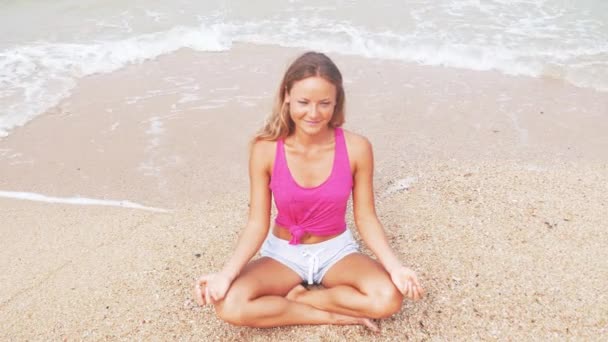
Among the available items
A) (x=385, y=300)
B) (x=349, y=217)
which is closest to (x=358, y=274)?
(x=385, y=300)

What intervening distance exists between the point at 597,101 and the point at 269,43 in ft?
13.9

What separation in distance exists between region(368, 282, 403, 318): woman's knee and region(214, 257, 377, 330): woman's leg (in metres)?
0.11

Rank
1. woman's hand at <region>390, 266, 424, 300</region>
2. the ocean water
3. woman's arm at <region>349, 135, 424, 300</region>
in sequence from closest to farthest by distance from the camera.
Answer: woman's hand at <region>390, 266, 424, 300</region>, woman's arm at <region>349, 135, 424, 300</region>, the ocean water

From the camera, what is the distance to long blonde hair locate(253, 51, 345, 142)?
280cm

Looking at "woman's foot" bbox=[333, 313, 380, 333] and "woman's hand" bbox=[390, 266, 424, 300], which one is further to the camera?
"woman's foot" bbox=[333, 313, 380, 333]

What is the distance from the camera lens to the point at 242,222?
395cm

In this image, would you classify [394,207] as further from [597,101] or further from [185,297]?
[597,101]

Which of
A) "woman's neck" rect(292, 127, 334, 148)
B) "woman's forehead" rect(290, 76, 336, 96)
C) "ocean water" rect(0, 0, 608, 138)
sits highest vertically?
"woman's forehead" rect(290, 76, 336, 96)

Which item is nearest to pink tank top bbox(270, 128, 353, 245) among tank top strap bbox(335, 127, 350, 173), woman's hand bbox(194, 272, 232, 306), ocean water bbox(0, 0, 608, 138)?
tank top strap bbox(335, 127, 350, 173)

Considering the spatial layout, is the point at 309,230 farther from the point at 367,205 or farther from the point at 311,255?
the point at 367,205

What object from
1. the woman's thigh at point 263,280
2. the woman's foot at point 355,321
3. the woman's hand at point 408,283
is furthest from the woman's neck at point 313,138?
the woman's foot at point 355,321

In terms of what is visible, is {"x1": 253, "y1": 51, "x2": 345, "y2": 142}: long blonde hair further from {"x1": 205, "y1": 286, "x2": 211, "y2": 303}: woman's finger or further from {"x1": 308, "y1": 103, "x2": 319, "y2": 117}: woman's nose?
{"x1": 205, "y1": 286, "x2": 211, "y2": 303}: woman's finger

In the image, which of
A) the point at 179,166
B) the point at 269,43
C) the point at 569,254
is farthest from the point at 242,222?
the point at 269,43

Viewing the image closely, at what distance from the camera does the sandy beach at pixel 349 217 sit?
9.82 ft
